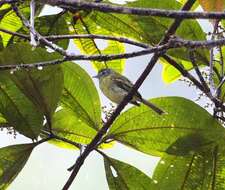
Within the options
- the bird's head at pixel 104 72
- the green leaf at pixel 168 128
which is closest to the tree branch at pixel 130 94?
the green leaf at pixel 168 128

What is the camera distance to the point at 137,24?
6.12ft

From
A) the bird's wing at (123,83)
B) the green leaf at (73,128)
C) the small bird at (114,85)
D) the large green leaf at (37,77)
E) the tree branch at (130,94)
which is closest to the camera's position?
the tree branch at (130,94)

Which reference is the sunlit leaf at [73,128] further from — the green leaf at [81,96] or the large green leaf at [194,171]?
the large green leaf at [194,171]

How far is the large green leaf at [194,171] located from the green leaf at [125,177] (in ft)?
0.15

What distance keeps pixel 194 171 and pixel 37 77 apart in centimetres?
54

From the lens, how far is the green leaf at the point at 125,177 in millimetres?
1823

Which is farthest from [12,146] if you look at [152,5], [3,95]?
[152,5]

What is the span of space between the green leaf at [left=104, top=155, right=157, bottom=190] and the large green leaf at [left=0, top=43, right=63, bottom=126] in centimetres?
24

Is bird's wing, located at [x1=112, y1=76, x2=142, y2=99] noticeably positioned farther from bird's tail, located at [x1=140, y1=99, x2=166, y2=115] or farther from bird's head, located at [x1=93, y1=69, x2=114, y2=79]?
bird's tail, located at [x1=140, y1=99, x2=166, y2=115]

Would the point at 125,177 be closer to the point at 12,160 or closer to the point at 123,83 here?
the point at 12,160

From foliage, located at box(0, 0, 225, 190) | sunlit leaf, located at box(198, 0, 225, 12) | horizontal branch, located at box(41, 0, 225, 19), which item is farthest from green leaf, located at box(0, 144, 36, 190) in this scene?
horizontal branch, located at box(41, 0, 225, 19)

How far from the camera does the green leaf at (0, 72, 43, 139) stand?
181 centimetres

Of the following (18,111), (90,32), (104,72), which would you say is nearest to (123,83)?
(104,72)

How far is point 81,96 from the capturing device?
1906mm
